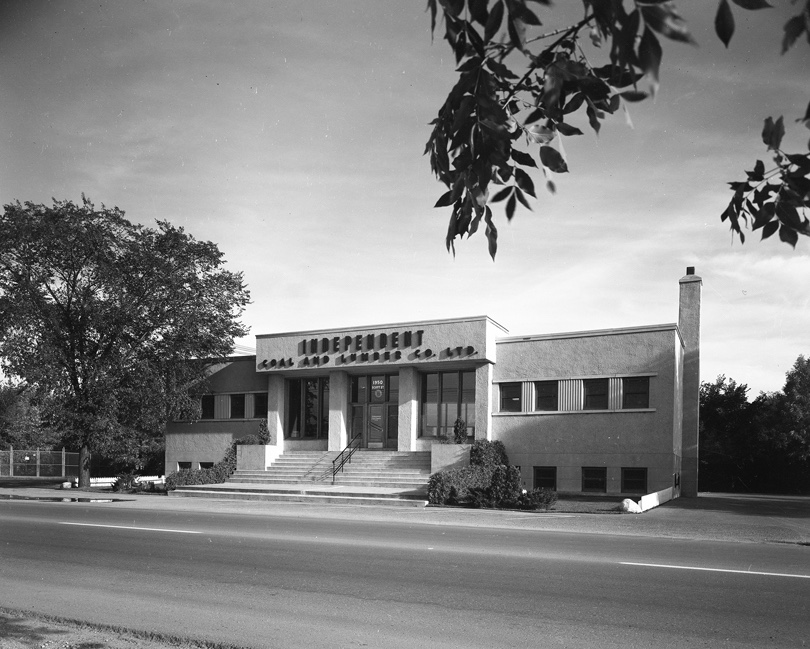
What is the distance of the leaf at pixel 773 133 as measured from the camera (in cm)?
356

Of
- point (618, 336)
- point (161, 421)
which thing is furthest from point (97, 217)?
point (618, 336)

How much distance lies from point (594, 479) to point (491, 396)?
5.17 metres

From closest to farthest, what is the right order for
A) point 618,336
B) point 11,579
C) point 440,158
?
point 440,158, point 11,579, point 618,336

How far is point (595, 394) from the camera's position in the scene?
2988 cm

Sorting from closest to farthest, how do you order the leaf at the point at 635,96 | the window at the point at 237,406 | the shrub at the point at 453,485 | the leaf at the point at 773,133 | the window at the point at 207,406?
the leaf at the point at 635,96 < the leaf at the point at 773,133 < the shrub at the point at 453,485 < the window at the point at 237,406 < the window at the point at 207,406

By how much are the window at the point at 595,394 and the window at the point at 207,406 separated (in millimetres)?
18497

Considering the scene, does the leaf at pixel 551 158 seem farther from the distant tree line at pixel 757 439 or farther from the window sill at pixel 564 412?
the distant tree line at pixel 757 439

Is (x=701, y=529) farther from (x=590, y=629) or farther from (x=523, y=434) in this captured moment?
(x=523, y=434)

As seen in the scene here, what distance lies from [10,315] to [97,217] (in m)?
5.50

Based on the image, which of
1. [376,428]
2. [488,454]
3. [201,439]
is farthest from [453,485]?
[201,439]

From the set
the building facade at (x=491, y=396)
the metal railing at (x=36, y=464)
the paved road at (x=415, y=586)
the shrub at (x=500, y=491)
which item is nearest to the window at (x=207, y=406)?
the building facade at (x=491, y=396)

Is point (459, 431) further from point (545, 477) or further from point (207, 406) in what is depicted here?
point (207, 406)

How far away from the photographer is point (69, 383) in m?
34.1

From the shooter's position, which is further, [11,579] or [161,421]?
[161,421]
